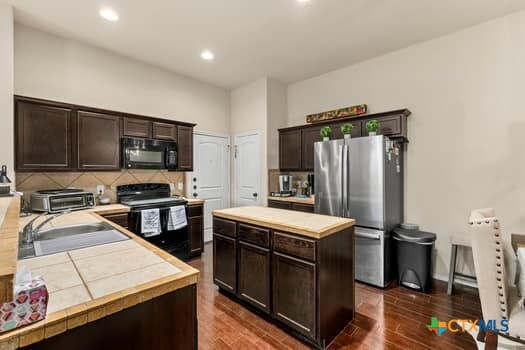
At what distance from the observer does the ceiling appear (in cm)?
266

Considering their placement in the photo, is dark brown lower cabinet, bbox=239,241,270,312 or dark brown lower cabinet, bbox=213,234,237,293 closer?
dark brown lower cabinet, bbox=239,241,270,312

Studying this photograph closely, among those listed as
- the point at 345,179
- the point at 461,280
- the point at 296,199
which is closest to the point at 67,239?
the point at 345,179

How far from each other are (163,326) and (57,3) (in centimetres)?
341

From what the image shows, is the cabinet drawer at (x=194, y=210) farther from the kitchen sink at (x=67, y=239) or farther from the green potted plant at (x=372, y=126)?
the green potted plant at (x=372, y=126)

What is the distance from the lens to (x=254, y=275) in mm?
2354

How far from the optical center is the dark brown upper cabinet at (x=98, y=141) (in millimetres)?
3143

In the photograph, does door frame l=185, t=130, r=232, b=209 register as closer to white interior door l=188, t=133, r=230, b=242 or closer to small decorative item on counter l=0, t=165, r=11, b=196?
white interior door l=188, t=133, r=230, b=242

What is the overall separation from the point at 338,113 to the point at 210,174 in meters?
2.65

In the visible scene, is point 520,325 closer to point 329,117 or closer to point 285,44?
point 329,117

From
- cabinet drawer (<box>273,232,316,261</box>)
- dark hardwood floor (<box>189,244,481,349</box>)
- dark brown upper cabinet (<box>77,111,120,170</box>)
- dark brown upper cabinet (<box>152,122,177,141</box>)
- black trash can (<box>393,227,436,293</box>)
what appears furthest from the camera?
dark brown upper cabinet (<box>152,122,177,141</box>)

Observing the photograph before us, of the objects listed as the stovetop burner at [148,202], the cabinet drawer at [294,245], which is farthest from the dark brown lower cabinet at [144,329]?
the stovetop burner at [148,202]

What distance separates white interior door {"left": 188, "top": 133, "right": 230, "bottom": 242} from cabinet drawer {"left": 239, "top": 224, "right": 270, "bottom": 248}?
2428mm

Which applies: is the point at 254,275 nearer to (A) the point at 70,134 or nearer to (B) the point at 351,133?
(B) the point at 351,133

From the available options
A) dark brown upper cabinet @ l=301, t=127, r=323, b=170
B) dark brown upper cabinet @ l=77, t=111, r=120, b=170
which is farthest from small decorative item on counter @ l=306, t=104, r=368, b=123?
dark brown upper cabinet @ l=77, t=111, r=120, b=170
